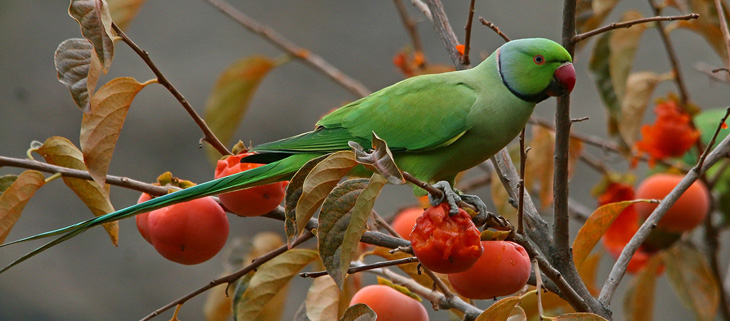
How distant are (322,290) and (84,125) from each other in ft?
2.08

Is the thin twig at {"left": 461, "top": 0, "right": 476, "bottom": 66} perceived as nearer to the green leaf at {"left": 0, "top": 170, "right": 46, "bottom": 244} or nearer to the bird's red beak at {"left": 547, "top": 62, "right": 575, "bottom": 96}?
the bird's red beak at {"left": 547, "top": 62, "right": 575, "bottom": 96}

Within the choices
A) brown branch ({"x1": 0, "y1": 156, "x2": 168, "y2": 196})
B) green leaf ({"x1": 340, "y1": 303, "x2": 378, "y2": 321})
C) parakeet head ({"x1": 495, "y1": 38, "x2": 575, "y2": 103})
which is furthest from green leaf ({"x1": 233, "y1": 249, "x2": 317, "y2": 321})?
parakeet head ({"x1": 495, "y1": 38, "x2": 575, "y2": 103})

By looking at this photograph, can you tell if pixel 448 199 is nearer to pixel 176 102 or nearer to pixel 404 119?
pixel 404 119

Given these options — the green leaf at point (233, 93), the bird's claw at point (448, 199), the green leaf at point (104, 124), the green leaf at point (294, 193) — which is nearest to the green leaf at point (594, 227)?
the bird's claw at point (448, 199)

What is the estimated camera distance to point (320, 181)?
1046 millimetres

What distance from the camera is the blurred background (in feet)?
14.6

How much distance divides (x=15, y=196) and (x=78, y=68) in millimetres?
325

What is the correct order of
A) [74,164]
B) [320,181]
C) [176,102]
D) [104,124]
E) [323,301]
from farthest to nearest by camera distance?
[176,102]
[323,301]
[74,164]
[104,124]
[320,181]

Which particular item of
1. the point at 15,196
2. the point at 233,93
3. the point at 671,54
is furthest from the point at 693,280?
the point at 15,196

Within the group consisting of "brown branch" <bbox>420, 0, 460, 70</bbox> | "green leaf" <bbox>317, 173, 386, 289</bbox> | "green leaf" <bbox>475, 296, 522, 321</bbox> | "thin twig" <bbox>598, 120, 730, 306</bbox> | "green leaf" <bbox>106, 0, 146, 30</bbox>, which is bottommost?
"thin twig" <bbox>598, 120, 730, 306</bbox>

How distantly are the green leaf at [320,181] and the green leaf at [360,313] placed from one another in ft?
0.58

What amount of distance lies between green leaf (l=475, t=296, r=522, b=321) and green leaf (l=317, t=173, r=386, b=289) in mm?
240

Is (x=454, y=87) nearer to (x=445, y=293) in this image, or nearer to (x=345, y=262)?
(x=445, y=293)

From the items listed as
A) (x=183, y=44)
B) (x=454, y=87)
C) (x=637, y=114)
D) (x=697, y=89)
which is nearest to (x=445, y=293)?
(x=454, y=87)
